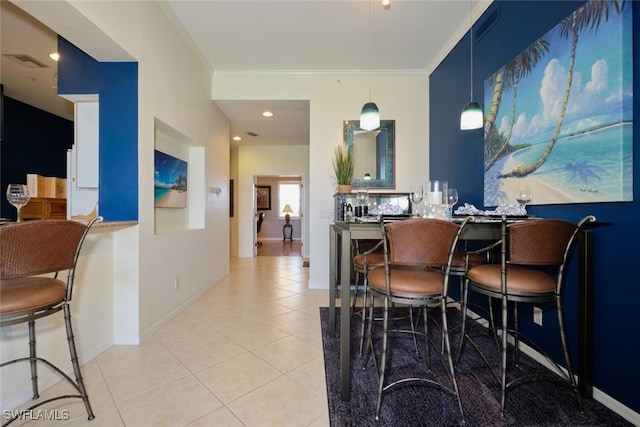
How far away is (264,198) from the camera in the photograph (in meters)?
10.8

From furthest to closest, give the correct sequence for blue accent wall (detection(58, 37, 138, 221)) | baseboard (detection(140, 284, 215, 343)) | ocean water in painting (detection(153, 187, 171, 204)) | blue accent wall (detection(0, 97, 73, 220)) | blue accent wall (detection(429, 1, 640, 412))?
blue accent wall (detection(0, 97, 73, 220)) → ocean water in painting (detection(153, 187, 171, 204)) → baseboard (detection(140, 284, 215, 343)) → blue accent wall (detection(58, 37, 138, 221)) → blue accent wall (detection(429, 1, 640, 412))

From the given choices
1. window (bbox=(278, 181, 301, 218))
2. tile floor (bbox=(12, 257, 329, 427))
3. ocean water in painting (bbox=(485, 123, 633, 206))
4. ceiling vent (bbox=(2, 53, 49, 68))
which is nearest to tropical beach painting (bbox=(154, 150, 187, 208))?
tile floor (bbox=(12, 257, 329, 427))

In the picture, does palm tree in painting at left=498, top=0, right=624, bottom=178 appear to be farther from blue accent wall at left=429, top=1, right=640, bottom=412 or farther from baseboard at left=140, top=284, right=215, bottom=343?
baseboard at left=140, top=284, right=215, bottom=343

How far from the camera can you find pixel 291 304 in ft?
10.3

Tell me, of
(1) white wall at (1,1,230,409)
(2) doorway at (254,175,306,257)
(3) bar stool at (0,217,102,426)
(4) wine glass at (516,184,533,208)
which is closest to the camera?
(3) bar stool at (0,217,102,426)

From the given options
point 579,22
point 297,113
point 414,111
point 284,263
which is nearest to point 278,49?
point 297,113

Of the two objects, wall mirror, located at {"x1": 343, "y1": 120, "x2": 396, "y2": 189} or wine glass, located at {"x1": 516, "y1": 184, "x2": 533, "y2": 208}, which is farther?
wall mirror, located at {"x1": 343, "y1": 120, "x2": 396, "y2": 189}

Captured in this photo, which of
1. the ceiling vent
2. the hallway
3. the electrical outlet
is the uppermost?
the ceiling vent

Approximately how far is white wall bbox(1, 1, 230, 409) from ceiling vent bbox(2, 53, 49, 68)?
1755 millimetres

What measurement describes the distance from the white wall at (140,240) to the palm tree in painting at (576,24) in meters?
3.05

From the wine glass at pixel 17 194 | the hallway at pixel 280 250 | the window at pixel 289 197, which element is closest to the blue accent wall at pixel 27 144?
the wine glass at pixel 17 194

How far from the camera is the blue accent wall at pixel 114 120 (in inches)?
84.4

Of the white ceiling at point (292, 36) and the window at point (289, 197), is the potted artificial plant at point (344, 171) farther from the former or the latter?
the window at point (289, 197)

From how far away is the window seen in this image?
10.9 m
